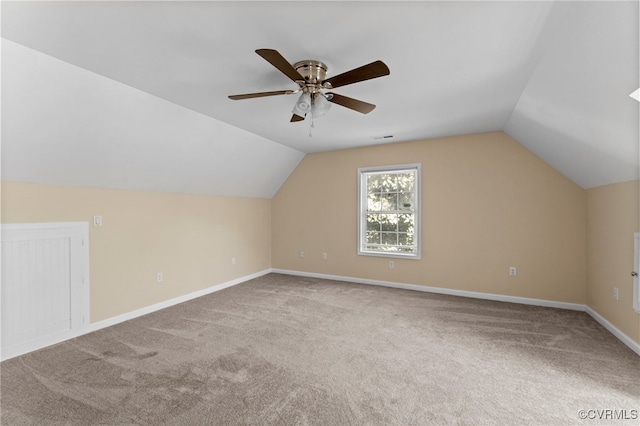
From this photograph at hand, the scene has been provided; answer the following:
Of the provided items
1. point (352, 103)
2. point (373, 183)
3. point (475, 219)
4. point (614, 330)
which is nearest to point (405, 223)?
point (373, 183)

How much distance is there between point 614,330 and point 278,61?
4.11 meters

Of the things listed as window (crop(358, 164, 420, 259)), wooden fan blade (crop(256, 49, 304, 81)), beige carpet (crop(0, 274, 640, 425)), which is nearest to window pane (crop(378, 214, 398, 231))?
window (crop(358, 164, 420, 259))

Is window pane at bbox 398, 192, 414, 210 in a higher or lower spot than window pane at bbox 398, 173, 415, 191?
lower

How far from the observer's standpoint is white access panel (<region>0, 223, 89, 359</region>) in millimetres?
2549

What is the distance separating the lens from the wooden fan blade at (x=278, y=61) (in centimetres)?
157

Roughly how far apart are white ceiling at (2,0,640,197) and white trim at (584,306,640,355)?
152 centimetres

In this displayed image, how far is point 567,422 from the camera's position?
176 cm

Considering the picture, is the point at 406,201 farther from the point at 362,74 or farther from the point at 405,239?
the point at 362,74

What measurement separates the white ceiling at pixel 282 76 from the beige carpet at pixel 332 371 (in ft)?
5.72

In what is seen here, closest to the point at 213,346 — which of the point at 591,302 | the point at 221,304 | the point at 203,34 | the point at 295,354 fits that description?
the point at 295,354

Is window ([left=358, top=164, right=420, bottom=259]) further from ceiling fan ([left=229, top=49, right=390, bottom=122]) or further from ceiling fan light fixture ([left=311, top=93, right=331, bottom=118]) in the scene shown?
ceiling fan light fixture ([left=311, top=93, right=331, bottom=118])

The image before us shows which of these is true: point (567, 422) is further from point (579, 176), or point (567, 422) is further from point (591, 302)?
point (579, 176)

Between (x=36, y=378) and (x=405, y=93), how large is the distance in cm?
401

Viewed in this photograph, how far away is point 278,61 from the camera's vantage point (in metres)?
1.71
